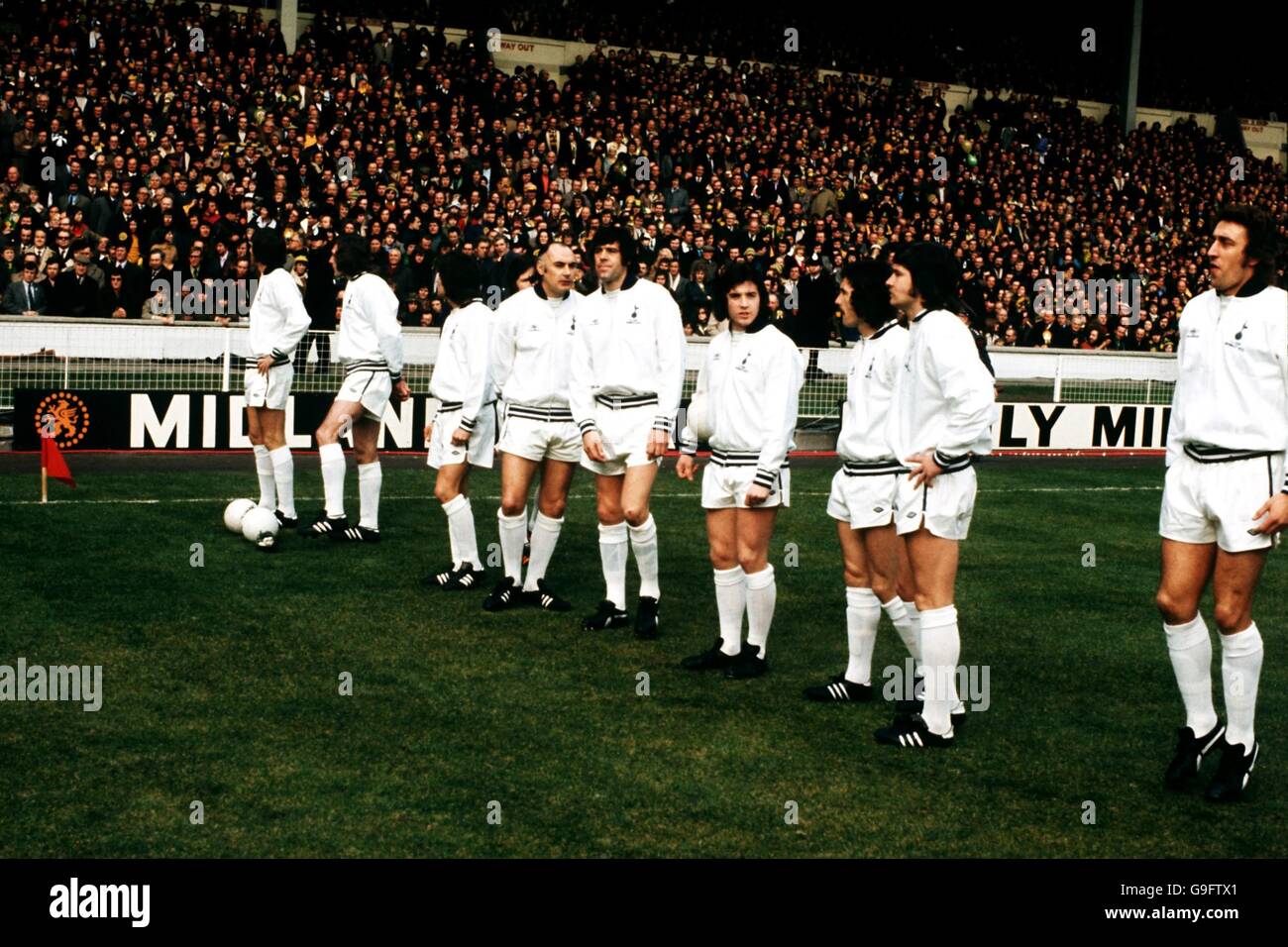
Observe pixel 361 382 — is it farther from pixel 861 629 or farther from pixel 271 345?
pixel 861 629

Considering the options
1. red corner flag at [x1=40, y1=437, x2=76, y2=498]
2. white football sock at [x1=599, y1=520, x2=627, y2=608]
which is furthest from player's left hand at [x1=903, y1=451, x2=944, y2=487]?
red corner flag at [x1=40, y1=437, x2=76, y2=498]

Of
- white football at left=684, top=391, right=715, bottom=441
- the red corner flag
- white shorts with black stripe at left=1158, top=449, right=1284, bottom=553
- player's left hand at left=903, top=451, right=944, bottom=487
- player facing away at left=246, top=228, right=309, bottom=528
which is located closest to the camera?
white shorts with black stripe at left=1158, top=449, right=1284, bottom=553

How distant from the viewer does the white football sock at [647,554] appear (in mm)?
8328

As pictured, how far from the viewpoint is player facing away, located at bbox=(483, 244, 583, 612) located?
884 cm

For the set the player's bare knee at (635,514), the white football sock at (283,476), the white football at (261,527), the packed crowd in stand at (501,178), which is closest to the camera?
the player's bare knee at (635,514)

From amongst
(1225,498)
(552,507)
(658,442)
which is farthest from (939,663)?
(552,507)

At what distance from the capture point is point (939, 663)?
6258 mm

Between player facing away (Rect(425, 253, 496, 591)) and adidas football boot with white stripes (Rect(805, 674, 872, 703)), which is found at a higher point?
player facing away (Rect(425, 253, 496, 591))

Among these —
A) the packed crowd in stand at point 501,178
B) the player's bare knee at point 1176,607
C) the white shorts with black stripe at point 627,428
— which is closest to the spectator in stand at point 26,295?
the packed crowd in stand at point 501,178

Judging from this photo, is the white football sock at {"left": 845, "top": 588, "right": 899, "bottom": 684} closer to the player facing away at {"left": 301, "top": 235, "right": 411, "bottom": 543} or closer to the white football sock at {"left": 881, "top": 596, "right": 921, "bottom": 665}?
the white football sock at {"left": 881, "top": 596, "right": 921, "bottom": 665}

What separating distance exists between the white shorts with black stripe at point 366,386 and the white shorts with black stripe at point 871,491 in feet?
15.7

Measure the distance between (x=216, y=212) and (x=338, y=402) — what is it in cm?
990

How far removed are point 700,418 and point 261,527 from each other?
13.4 feet

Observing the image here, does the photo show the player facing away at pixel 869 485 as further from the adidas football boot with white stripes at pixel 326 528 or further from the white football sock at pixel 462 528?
the adidas football boot with white stripes at pixel 326 528
